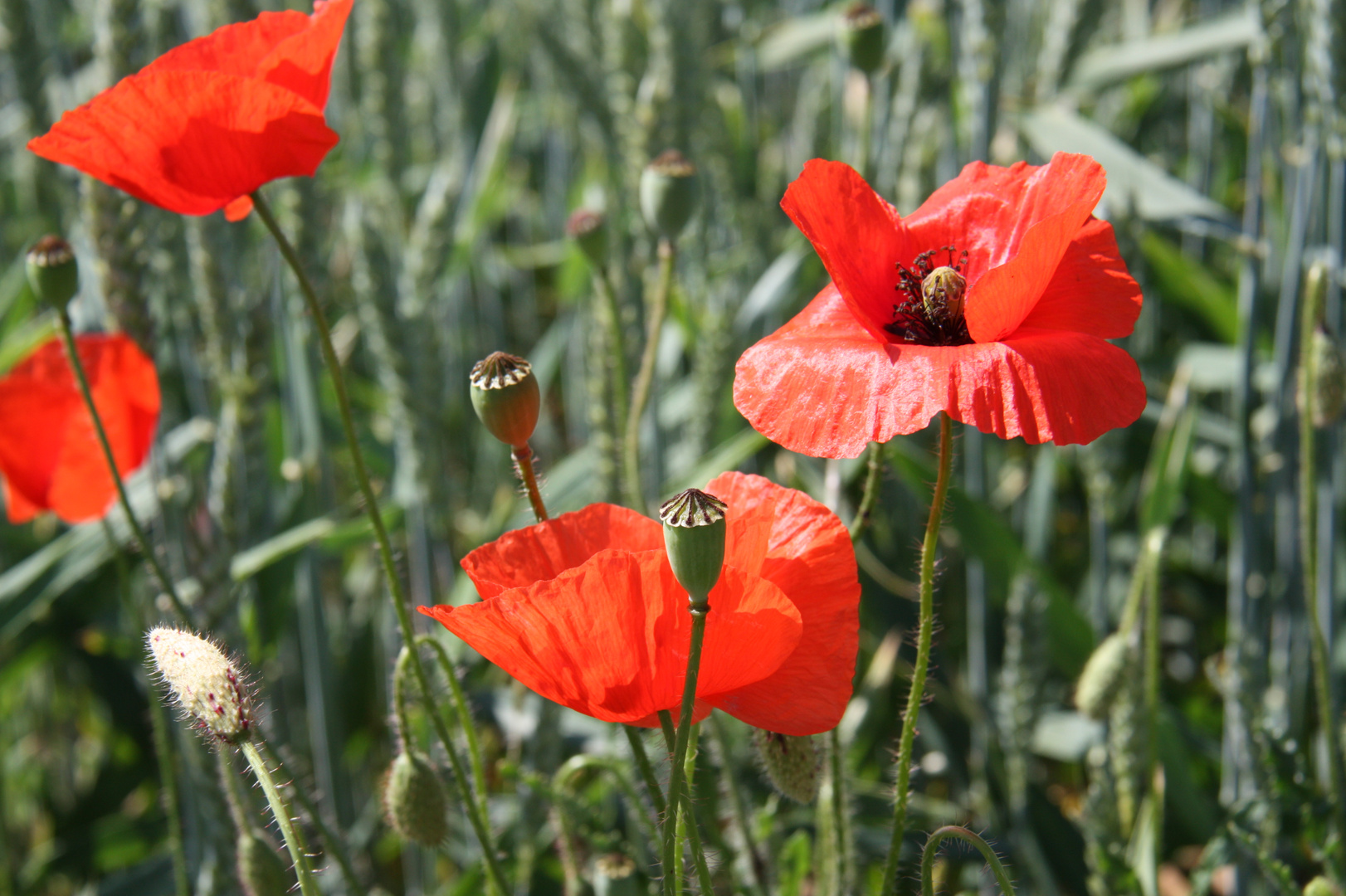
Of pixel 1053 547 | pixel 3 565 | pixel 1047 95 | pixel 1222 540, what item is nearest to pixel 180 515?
pixel 3 565

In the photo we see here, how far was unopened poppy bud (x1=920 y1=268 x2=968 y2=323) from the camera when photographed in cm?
47

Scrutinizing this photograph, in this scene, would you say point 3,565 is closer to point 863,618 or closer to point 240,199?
point 240,199

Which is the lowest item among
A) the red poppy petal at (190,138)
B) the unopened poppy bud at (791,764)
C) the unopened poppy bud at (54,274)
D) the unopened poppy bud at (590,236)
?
the unopened poppy bud at (791,764)

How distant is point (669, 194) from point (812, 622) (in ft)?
1.16

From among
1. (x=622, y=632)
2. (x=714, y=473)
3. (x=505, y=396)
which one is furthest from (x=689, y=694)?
(x=714, y=473)

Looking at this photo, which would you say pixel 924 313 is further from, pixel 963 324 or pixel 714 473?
pixel 714 473

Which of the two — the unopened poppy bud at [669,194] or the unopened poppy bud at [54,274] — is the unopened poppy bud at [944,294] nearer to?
the unopened poppy bud at [669,194]

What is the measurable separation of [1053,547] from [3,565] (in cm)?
125

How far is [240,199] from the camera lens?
1.97 feet

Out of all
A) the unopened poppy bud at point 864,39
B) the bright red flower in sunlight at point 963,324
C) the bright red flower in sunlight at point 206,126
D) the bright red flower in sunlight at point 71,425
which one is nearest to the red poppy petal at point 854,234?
the bright red flower in sunlight at point 963,324

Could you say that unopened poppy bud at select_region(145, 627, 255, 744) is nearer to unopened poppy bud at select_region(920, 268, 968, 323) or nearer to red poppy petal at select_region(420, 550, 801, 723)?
red poppy petal at select_region(420, 550, 801, 723)

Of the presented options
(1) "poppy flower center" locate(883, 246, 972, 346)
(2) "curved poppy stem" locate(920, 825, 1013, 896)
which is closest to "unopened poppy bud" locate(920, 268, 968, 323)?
(1) "poppy flower center" locate(883, 246, 972, 346)

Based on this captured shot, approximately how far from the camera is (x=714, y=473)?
855 millimetres

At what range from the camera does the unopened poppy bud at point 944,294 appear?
0.47 metres
